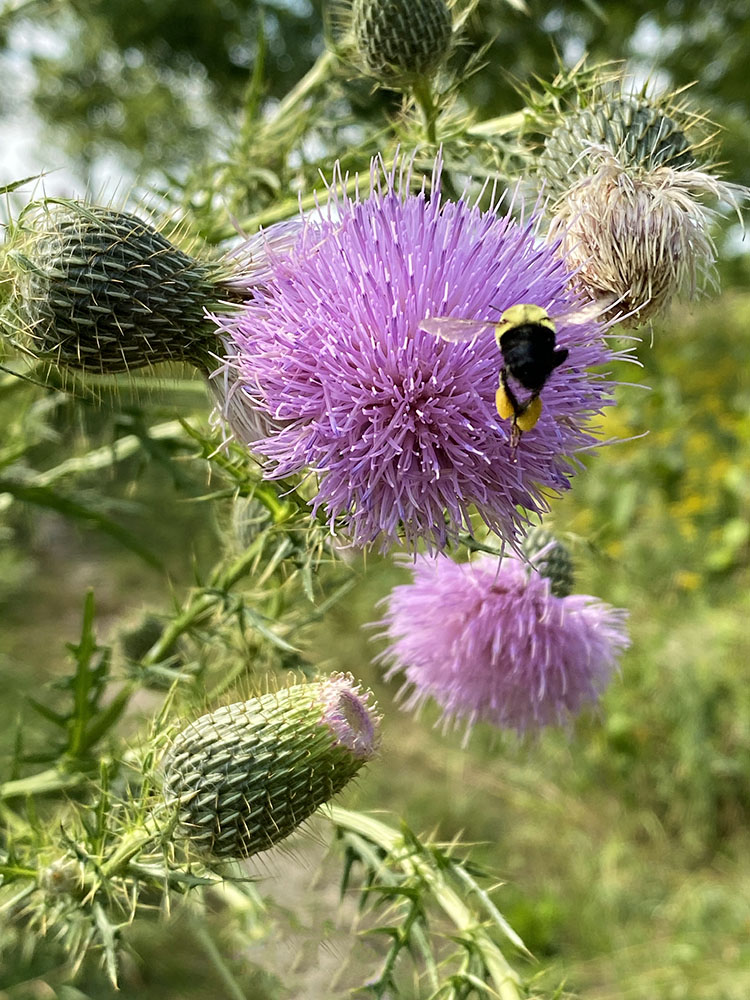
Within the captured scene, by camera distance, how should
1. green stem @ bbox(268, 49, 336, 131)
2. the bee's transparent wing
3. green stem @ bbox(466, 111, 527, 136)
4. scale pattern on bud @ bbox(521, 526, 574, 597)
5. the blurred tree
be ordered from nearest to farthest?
the bee's transparent wing → green stem @ bbox(466, 111, 527, 136) → scale pattern on bud @ bbox(521, 526, 574, 597) → green stem @ bbox(268, 49, 336, 131) → the blurred tree

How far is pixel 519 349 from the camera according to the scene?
1.07m

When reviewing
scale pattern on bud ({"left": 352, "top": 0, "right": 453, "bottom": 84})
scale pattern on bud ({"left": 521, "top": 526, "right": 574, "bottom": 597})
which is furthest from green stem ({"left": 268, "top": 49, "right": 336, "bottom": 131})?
scale pattern on bud ({"left": 521, "top": 526, "right": 574, "bottom": 597})

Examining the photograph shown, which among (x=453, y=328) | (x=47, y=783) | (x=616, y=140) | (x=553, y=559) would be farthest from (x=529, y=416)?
(x=47, y=783)

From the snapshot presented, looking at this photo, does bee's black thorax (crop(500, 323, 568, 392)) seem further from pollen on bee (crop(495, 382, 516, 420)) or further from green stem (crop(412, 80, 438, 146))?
green stem (crop(412, 80, 438, 146))

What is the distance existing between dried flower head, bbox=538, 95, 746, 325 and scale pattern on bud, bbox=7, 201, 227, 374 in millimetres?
639

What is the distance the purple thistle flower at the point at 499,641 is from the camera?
1.79 meters

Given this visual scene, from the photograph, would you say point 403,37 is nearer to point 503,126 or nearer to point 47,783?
point 503,126

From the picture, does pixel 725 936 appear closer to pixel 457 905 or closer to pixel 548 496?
pixel 457 905

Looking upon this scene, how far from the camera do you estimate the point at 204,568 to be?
8.60 metres

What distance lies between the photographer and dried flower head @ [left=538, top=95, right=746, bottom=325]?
135cm

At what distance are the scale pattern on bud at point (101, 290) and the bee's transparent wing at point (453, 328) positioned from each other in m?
0.49

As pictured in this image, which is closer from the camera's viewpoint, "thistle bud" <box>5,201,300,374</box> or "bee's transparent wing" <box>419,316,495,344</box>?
"bee's transparent wing" <box>419,316,495,344</box>

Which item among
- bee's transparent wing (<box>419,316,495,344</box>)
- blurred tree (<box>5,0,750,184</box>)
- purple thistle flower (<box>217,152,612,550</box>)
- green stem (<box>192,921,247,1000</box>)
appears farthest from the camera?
blurred tree (<box>5,0,750,184</box>)

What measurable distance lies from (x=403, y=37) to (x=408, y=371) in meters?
0.99
